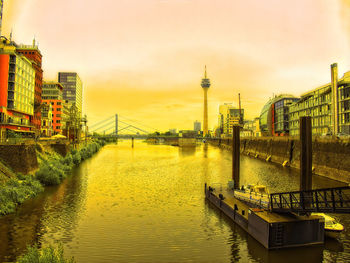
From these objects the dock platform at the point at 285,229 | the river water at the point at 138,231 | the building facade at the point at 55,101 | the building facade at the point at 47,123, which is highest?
the building facade at the point at 55,101

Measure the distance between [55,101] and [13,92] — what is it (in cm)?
6373

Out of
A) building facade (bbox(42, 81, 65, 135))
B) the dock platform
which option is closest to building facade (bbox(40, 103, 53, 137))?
building facade (bbox(42, 81, 65, 135))

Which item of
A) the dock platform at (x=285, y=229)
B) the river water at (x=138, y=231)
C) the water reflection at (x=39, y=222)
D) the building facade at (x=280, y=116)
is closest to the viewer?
the river water at (x=138, y=231)

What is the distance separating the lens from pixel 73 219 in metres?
25.9

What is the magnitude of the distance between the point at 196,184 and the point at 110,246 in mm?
25756

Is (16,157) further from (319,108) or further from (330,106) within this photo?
(319,108)

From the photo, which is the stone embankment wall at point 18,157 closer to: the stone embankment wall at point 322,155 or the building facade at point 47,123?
the stone embankment wall at point 322,155

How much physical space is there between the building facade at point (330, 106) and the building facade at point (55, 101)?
99.5 m

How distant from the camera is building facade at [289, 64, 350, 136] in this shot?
207 ft

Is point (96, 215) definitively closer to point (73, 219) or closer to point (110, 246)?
point (73, 219)

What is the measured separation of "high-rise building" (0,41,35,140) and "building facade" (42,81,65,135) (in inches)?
2046

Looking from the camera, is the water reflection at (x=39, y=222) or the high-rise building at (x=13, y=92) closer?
the water reflection at (x=39, y=222)

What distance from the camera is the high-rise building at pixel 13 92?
2218 inches

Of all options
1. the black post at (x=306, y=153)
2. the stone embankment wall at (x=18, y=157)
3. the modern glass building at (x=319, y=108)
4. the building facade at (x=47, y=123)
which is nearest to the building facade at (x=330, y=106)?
the modern glass building at (x=319, y=108)
